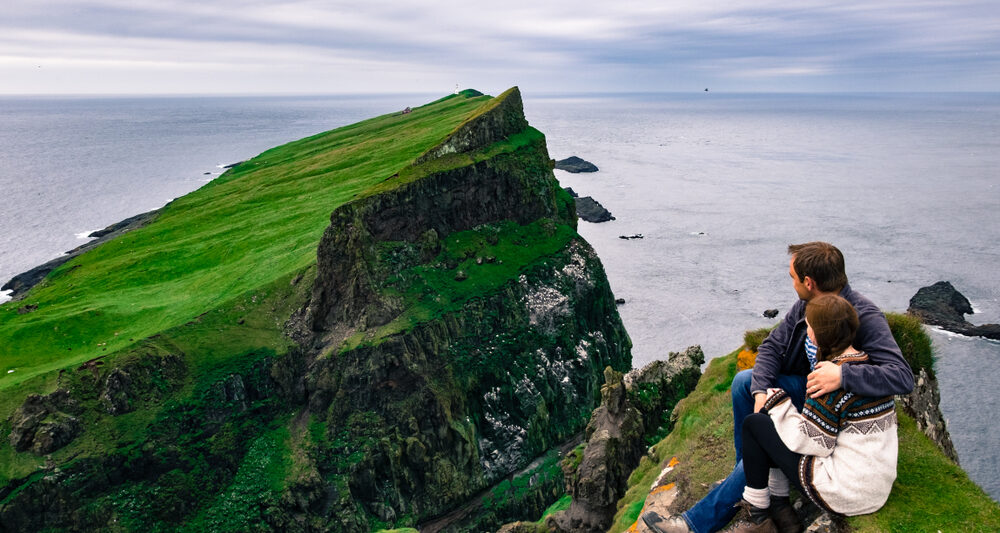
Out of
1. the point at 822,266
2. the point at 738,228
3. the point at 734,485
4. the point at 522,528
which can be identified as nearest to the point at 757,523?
the point at 734,485

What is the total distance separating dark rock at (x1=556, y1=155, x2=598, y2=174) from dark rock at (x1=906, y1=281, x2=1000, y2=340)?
10121 centimetres

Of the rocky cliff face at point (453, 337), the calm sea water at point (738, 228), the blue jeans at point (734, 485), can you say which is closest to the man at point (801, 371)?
the blue jeans at point (734, 485)

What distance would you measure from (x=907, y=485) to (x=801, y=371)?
222 cm

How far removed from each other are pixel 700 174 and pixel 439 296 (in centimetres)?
14165

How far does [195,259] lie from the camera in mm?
64188

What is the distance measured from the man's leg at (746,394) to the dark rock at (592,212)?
105230 millimetres

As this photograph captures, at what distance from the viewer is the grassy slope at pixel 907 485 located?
8.67 metres

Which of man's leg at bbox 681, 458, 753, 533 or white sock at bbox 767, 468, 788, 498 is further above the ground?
white sock at bbox 767, 468, 788, 498

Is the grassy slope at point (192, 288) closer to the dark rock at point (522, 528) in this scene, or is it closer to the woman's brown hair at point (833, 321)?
the dark rock at point (522, 528)

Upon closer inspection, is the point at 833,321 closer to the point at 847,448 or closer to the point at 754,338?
the point at 847,448

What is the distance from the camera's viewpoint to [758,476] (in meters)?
9.00

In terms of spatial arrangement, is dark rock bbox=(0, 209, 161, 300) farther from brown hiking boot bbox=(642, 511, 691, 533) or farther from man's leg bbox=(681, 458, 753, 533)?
man's leg bbox=(681, 458, 753, 533)

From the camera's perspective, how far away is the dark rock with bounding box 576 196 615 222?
376ft

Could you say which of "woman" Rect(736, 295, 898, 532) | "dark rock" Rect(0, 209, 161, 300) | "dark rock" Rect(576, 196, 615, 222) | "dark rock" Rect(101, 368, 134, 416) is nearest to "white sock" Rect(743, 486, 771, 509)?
"woman" Rect(736, 295, 898, 532)
